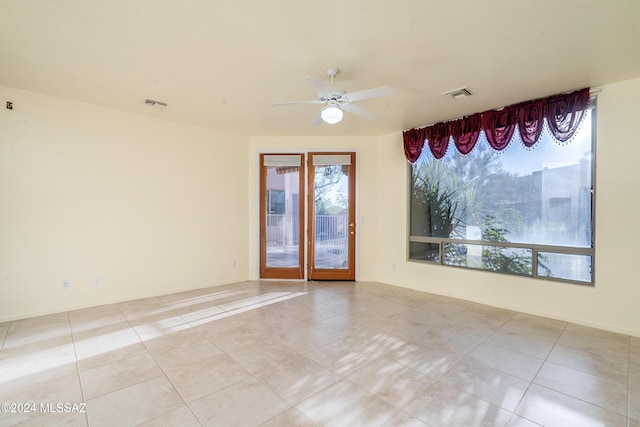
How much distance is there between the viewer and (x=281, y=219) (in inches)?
219

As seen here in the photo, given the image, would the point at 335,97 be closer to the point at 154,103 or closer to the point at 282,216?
the point at 154,103

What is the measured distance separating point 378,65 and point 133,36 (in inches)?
84.7

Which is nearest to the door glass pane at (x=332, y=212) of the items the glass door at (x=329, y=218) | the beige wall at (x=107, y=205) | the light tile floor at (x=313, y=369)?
the glass door at (x=329, y=218)

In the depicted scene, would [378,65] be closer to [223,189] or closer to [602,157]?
[602,157]

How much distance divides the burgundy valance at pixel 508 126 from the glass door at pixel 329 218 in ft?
4.42

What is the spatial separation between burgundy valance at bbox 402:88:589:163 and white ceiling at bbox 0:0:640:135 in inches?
5.5

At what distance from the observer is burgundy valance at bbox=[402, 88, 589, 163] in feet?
11.0

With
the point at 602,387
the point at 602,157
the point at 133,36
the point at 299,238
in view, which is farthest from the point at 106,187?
the point at 602,157

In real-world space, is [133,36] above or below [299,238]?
above

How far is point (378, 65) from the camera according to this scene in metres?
2.85

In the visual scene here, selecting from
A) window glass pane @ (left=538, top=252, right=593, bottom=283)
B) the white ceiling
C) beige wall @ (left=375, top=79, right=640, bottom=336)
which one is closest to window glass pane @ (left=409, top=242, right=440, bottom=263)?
beige wall @ (left=375, top=79, right=640, bottom=336)

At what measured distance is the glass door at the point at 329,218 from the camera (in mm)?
5504

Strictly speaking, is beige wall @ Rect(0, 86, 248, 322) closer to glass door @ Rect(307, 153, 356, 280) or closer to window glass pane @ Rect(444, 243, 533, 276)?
glass door @ Rect(307, 153, 356, 280)

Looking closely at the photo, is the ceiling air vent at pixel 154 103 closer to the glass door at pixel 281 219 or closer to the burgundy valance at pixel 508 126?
the glass door at pixel 281 219
